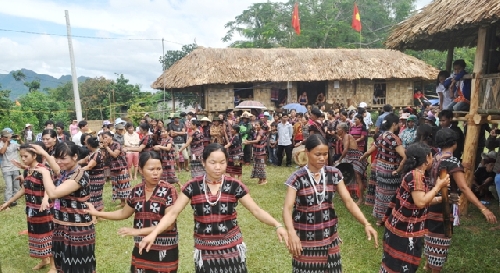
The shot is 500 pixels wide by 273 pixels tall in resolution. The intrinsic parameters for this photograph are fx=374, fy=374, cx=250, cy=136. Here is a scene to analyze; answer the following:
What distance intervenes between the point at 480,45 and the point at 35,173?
7.32m

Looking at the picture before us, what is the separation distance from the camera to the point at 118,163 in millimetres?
7363

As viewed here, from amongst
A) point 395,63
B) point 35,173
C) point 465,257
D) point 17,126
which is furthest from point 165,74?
point 465,257

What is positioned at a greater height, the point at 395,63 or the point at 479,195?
the point at 395,63

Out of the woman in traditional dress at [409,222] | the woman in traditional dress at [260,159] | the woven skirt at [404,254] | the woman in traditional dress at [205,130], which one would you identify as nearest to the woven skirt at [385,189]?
the woman in traditional dress at [409,222]

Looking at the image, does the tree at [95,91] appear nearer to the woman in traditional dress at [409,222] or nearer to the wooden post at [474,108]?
the wooden post at [474,108]

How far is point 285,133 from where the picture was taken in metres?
11.6

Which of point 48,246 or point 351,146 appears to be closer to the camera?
point 48,246

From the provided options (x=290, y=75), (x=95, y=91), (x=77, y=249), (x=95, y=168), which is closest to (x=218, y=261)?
(x=77, y=249)

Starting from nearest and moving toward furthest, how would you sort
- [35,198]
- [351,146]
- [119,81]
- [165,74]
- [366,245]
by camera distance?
[35,198], [366,245], [351,146], [165,74], [119,81]

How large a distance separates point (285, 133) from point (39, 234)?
796 centimetres

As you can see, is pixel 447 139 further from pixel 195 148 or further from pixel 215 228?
pixel 195 148

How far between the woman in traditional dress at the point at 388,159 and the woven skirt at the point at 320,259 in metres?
2.71

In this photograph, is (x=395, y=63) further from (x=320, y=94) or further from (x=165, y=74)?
(x=165, y=74)

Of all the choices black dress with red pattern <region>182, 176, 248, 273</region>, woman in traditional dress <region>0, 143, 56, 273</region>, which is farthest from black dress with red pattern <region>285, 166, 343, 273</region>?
woman in traditional dress <region>0, 143, 56, 273</region>
